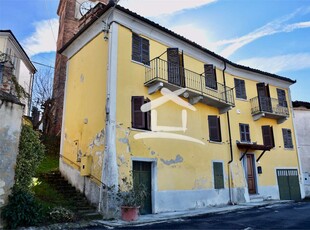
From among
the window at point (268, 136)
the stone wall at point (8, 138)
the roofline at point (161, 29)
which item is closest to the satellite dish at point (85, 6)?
the roofline at point (161, 29)

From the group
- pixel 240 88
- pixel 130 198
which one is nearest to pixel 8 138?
pixel 130 198

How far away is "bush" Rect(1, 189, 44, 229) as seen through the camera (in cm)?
766

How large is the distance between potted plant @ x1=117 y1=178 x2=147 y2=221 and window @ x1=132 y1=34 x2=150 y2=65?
18.5ft

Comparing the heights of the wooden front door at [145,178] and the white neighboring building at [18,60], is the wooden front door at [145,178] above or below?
below

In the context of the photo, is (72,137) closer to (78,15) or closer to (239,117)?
(239,117)

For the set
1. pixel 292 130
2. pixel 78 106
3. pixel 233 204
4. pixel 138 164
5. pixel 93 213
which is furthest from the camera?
pixel 292 130

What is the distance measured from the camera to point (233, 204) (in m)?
15.0

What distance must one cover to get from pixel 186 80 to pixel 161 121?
2.97 metres

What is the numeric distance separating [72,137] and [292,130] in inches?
614

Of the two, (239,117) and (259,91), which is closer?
(239,117)

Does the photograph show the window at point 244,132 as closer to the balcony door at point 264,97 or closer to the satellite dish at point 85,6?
the balcony door at point 264,97

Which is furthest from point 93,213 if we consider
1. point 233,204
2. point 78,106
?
point 233,204

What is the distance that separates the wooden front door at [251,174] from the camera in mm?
17302

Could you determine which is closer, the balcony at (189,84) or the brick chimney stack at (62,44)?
the balcony at (189,84)
